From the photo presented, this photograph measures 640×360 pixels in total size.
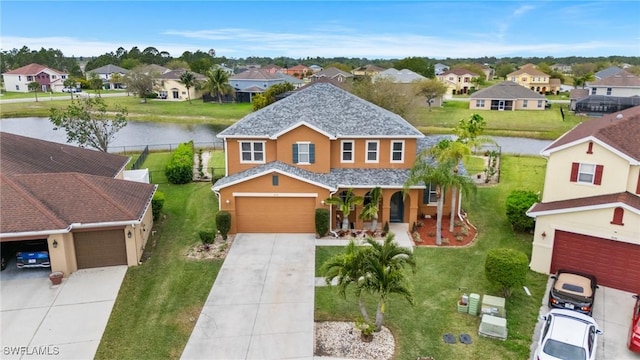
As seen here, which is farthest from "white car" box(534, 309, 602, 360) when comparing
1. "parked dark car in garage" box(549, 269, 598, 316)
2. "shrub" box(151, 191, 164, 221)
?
"shrub" box(151, 191, 164, 221)

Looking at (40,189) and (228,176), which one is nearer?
(40,189)

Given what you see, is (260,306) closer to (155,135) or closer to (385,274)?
(385,274)

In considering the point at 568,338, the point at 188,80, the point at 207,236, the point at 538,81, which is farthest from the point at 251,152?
the point at 538,81

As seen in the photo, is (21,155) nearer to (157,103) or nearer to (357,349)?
(357,349)

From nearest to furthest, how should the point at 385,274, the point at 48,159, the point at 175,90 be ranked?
the point at 385,274, the point at 48,159, the point at 175,90

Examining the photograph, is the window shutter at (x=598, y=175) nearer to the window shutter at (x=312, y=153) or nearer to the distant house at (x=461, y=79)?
the window shutter at (x=312, y=153)

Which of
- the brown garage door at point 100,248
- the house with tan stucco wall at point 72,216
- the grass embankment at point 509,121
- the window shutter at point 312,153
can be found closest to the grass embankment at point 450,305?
the window shutter at point 312,153

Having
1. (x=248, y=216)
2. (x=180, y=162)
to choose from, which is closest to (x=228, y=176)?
(x=248, y=216)
